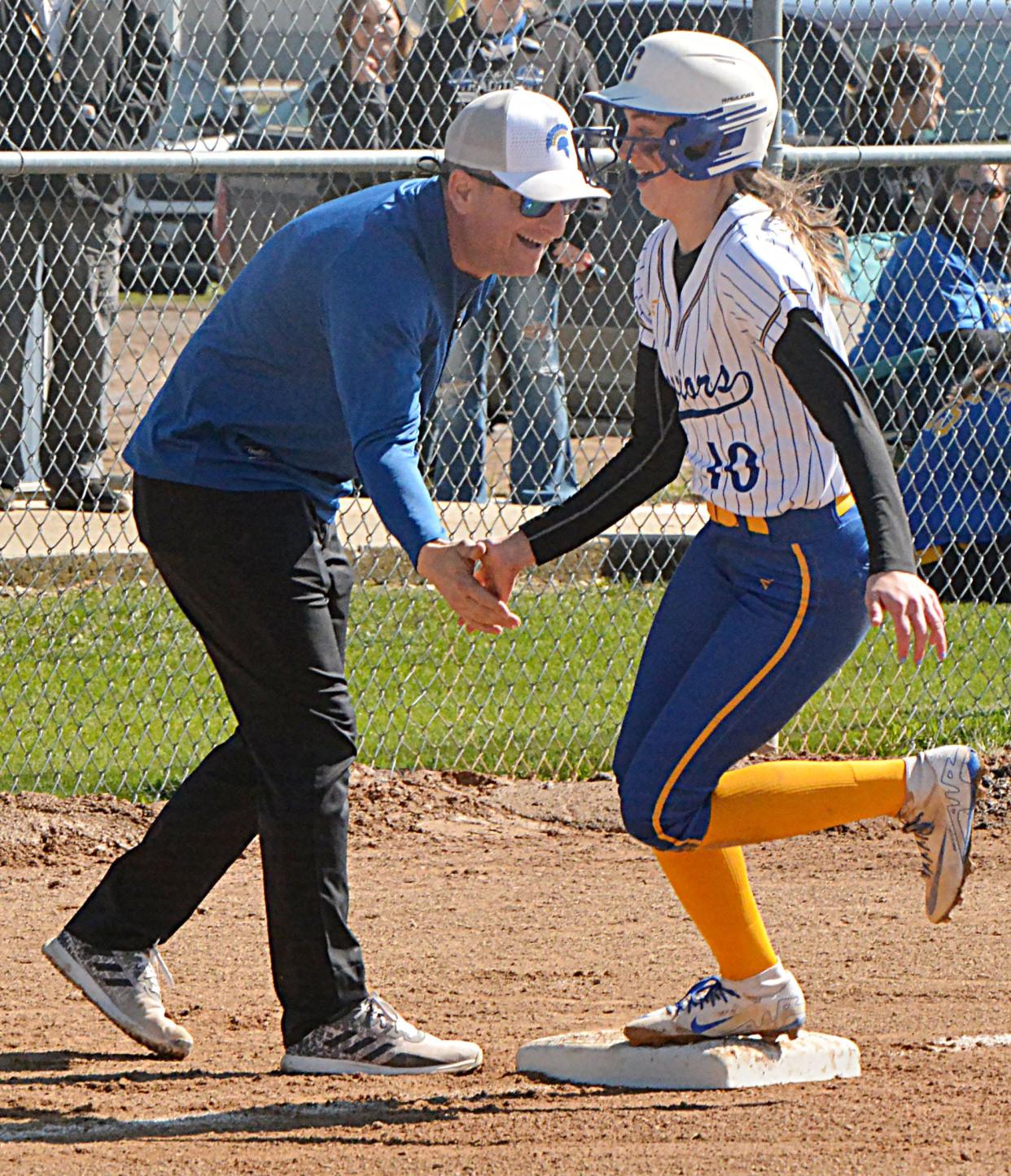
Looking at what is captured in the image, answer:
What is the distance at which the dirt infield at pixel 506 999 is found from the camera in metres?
3.38

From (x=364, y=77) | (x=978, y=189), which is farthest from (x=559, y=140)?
(x=978, y=189)

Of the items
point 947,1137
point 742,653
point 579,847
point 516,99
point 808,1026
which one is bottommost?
point 579,847

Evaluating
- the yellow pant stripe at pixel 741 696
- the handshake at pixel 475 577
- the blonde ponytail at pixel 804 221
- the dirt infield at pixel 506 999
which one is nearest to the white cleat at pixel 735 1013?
the dirt infield at pixel 506 999

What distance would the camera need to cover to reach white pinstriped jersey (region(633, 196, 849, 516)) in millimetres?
3451

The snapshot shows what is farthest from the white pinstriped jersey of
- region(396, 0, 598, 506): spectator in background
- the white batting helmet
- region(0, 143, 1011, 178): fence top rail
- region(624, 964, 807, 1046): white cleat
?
region(396, 0, 598, 506): spectator in background

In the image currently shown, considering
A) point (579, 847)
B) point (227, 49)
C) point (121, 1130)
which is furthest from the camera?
point (227, 49)

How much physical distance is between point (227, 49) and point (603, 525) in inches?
166

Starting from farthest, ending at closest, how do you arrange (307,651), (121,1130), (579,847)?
(579,847) → (307,651) → (121,1130)

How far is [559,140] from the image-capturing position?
145 inches

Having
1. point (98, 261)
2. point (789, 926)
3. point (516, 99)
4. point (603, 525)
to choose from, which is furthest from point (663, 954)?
point (98, 261)

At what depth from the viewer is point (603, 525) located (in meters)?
3.93

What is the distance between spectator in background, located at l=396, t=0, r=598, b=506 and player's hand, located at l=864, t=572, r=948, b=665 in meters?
3.62

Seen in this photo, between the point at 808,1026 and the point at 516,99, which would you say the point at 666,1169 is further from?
the point at 516,99

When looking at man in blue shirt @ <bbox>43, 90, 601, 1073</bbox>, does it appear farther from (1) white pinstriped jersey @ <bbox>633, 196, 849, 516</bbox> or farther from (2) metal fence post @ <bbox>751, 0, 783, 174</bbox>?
(2) metal fence post @ <bbox>751, 0, 783, 174</bbox>
